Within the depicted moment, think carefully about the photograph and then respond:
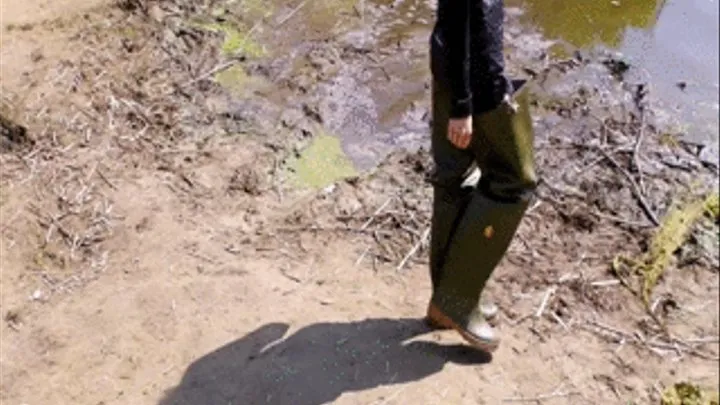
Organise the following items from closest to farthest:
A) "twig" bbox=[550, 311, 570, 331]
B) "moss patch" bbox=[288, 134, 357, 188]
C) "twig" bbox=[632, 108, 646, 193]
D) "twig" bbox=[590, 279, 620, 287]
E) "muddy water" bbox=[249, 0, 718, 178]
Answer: "twig" bbox=[550, 311, 570, 331]
"twig" bbox=[590, 279, 620, 287]
"twig" bbox=[632, 108, 646, 193]
"moss patch" bbox=[288, 134, 357, 188]
"muddy water" bbox=[249, 0, 718, 178]

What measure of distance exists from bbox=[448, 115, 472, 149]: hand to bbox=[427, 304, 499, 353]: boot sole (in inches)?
29.1

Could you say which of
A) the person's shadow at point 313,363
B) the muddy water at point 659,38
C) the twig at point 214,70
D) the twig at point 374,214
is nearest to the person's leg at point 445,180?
the person's shadow at point 313,363

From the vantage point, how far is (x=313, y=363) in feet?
12.3

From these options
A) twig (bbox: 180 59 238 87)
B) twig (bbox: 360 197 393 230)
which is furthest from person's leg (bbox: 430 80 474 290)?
twig (bbox: 180 59 238 87)

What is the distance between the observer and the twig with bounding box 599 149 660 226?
14.5 feet

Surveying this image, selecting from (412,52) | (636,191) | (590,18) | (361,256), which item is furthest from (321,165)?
(590,18)

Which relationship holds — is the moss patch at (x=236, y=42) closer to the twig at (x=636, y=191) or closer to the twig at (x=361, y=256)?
the twig at (x=361, y=256)

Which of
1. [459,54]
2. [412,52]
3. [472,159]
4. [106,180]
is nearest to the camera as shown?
[459,54]

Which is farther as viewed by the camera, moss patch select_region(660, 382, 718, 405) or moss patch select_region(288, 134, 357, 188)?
moss patch select_region(288, 134, 357, 188)

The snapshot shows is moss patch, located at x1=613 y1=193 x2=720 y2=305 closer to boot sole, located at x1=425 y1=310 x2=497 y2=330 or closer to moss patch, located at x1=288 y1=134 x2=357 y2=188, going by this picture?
boot sole, located at x1=425 y1=310 x2=497 y2=330

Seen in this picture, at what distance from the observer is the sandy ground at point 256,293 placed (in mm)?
3691

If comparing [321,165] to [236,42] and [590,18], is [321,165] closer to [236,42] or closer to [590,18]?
[236,42]

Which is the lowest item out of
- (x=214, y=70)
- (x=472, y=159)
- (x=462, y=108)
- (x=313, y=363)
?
(x=313, y=363)

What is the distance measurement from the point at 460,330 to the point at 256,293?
3.08 ft
